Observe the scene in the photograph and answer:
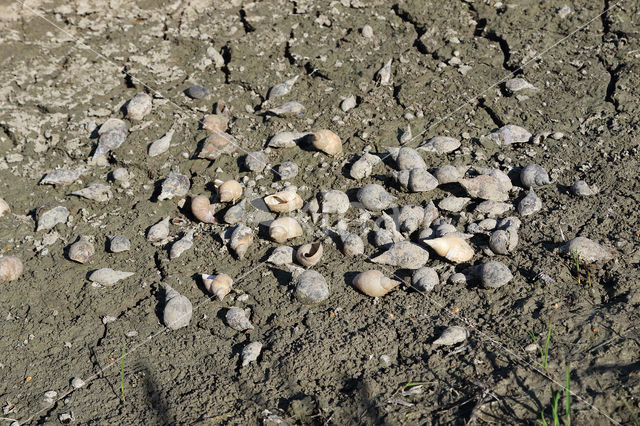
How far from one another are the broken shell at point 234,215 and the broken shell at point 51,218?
37.1 inches

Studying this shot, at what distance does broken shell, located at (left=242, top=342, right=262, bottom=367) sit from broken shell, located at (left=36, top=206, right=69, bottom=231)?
149cm

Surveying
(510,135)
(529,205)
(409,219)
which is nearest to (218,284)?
(409,219)

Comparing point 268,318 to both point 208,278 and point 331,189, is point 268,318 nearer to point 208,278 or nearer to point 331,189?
point 208,278

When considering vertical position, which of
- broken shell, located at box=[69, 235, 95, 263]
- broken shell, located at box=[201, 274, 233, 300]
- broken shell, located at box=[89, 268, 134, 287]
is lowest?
broken shell, located at box=[69, 235, 95, 263]

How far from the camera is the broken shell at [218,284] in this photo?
9.68ft

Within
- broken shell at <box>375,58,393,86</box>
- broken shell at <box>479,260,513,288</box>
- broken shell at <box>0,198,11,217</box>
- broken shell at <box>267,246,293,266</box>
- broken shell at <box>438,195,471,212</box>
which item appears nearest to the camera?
broken shell at <box>479,260,513,288</box>

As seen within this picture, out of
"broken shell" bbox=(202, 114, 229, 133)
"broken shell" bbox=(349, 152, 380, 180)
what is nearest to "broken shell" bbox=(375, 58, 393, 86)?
"broken shell" bbox=(349, 152, 380, 180)

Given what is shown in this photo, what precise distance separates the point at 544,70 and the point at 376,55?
1.10 metres

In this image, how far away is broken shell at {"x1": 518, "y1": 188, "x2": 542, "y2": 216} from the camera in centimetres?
319

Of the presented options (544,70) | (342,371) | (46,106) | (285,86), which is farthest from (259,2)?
(342,371)

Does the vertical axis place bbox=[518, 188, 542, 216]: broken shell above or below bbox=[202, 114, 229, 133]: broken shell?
above

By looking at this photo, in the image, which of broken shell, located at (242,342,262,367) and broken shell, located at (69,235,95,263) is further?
broken shell, located at (69,235,95,263)

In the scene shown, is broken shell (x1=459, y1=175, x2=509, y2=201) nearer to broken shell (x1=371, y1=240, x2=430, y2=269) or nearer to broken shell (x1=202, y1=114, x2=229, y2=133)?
broken shell (x1=371, y1=240, x2=430, y2=269)

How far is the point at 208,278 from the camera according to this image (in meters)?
3.02
